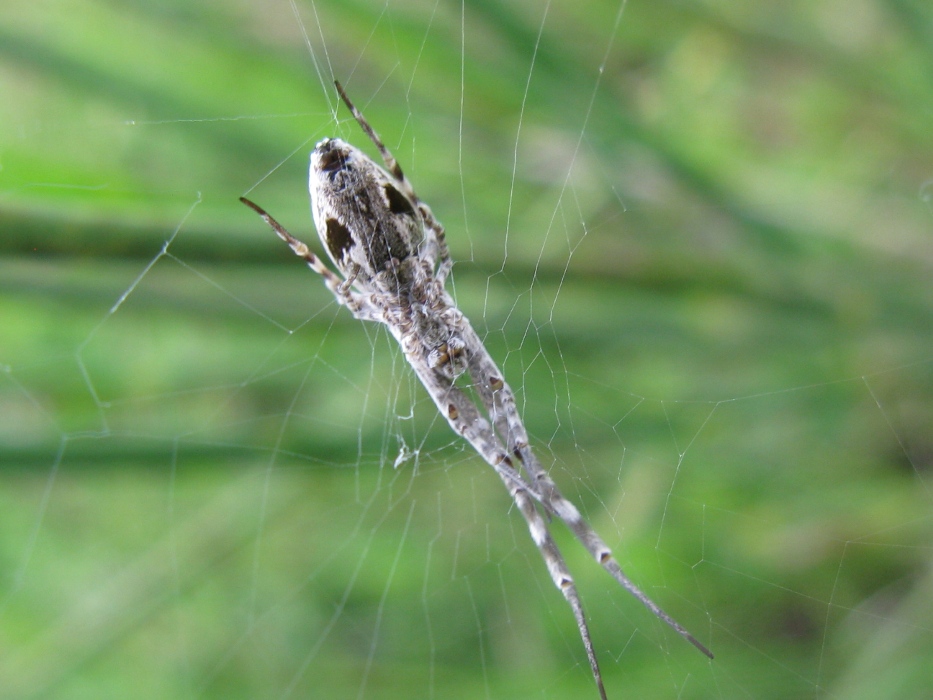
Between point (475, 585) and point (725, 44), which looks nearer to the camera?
point (475, 585)

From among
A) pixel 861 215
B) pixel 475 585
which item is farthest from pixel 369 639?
pixel 861 215

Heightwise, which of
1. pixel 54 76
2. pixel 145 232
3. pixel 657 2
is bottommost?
pixel 145 232

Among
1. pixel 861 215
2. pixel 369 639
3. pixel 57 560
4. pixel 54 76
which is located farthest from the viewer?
pixel 57 560

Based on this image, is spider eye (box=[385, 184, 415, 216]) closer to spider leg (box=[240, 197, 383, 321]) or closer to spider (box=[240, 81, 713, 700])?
spider (box=[240, 81, 713, 700])

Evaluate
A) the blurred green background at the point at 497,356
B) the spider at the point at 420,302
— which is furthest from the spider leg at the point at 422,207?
the blurred green background at the point at 497,356

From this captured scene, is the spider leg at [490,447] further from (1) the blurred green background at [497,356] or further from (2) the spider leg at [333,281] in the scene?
(1) the blurred green background at [497,356]

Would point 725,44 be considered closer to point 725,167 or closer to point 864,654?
point 725,167
